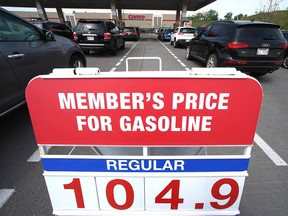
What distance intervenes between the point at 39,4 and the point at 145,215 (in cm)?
4484

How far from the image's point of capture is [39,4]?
36812 mm

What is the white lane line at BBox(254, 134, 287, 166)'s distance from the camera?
260 cm

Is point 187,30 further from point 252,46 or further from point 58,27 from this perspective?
point 252,46

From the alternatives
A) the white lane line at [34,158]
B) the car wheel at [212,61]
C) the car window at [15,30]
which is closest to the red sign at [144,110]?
the white lane line at [34,158]

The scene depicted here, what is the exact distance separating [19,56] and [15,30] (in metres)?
0.55

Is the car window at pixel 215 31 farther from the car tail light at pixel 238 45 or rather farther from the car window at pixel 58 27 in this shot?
the car window at pixel 58 27

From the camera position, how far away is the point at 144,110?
4.05 feet

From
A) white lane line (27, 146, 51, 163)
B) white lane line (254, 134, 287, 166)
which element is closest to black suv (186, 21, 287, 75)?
white lane line (254, 134, 287, 166)

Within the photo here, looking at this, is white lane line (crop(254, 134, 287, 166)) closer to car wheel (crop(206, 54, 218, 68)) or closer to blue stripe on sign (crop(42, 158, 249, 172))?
blue stripe on sign (crop(42, 158, 249, 172))

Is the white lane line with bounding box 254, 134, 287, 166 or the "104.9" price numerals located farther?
the white lane line with bounding box 254, 134, 287, 166

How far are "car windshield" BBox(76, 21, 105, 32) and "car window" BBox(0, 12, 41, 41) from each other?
7417 millimetres

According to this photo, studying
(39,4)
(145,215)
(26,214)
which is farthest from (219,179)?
(39,4)

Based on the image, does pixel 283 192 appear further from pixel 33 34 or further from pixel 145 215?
pixel 33 34

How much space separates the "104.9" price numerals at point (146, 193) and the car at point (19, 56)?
2055 mm
